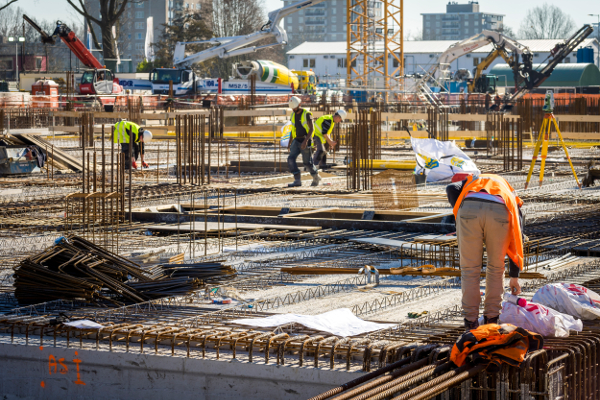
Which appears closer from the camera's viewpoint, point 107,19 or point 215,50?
point 215,50

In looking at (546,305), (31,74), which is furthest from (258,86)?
(546,305)

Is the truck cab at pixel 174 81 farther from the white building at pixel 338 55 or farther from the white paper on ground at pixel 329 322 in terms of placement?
the white building at pixel 338 55

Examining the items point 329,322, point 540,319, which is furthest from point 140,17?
point 540,319

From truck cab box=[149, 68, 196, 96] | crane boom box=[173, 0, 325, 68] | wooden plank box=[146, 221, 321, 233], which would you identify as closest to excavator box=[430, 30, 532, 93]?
crane boom box=[173, 0, 325, 68]

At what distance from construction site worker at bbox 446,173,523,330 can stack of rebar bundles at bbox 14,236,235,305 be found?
304 cm

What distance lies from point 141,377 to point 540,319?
276 cm

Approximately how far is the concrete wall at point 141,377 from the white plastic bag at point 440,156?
27.5ft

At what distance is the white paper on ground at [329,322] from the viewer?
647 cm

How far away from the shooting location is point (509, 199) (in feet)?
18.9

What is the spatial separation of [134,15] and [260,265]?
492 feet

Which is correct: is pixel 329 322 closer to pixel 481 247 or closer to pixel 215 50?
pixel 481 247

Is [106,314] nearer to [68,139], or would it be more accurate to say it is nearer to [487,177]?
[487,177]

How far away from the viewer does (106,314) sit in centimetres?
721

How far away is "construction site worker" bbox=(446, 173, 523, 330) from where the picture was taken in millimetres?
5730
